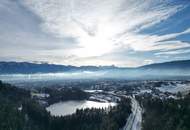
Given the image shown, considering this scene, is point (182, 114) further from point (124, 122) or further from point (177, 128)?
point (124, 122)

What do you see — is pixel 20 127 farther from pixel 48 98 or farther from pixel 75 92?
pixel 75 92

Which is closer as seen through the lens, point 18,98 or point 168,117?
point 168,117

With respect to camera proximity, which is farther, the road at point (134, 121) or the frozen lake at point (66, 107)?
the frozen lake at point (66, 107)

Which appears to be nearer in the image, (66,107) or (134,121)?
(134,121)

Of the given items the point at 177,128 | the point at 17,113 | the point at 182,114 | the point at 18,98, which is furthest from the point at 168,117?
the point at 18,98

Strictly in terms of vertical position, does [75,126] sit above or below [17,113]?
below

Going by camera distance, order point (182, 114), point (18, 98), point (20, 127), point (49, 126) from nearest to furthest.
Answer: point (182, 114)
point (20, 127)
point (49, 126)
point (18, 98)

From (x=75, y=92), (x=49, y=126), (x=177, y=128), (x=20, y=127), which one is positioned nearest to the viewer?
(x=177, y=128)

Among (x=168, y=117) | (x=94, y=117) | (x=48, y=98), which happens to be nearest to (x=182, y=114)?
(x=168, y=117)

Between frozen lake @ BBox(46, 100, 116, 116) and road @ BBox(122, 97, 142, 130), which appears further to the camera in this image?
frozen lake @ BBox(46, 100, 116, 116)
